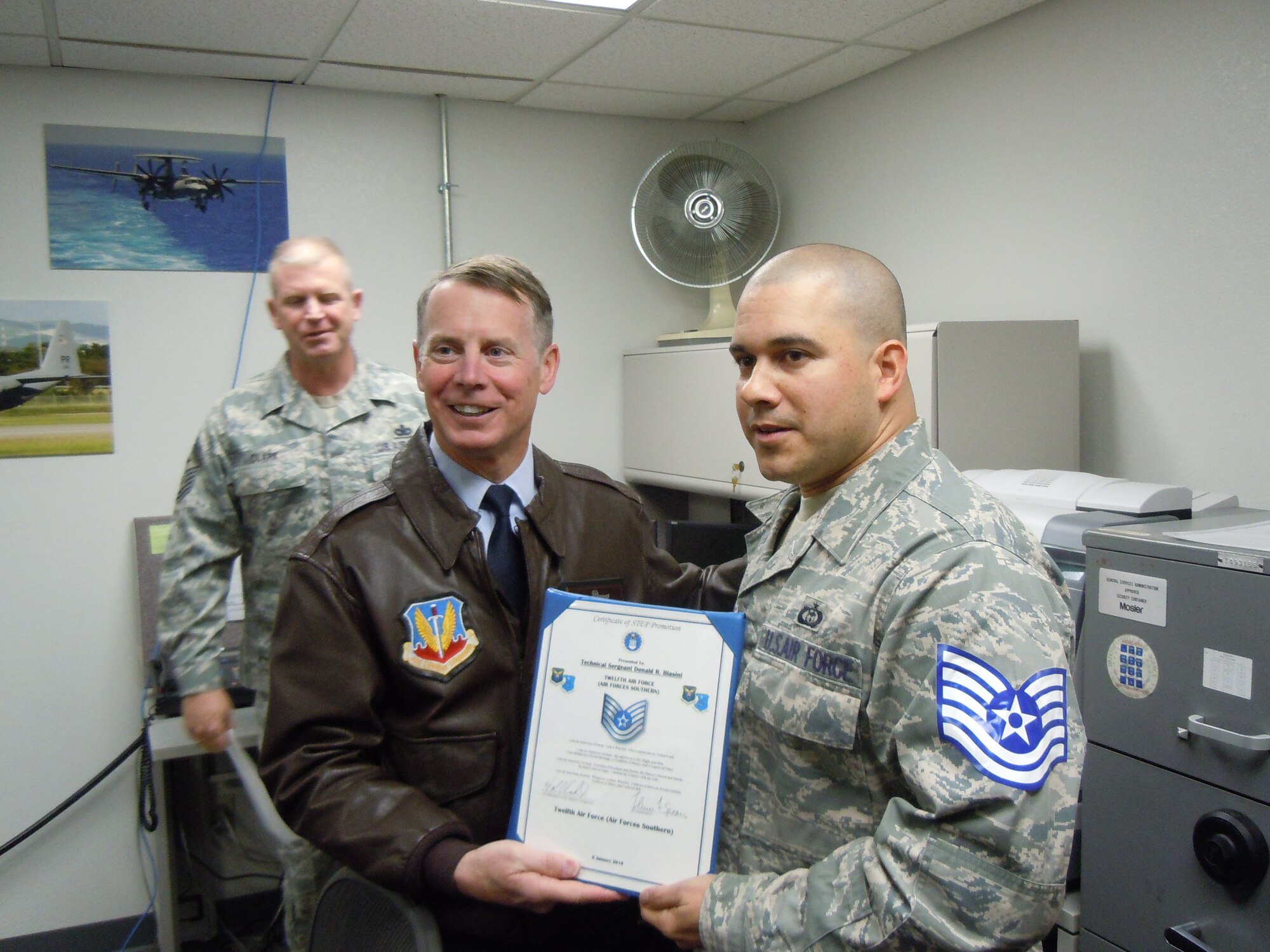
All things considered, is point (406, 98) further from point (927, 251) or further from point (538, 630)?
point (538, 630)

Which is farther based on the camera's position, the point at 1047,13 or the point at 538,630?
the point at 1047,13

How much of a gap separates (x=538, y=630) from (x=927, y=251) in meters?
2.20

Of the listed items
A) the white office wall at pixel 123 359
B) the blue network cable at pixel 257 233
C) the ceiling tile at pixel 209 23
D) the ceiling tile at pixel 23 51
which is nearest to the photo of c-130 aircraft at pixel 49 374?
the white office wall at pixel 123 359

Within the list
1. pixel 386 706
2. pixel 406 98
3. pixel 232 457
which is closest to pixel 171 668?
pixel 232 457

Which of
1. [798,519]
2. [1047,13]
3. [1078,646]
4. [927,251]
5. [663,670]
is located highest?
[1047,13]

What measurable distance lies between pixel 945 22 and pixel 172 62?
2.23 metres

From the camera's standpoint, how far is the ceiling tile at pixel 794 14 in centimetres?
246

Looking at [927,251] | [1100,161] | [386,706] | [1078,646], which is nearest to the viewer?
[386,706]

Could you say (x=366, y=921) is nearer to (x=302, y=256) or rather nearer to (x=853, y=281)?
(x=853, y=281)

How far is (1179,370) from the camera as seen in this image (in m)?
2.27

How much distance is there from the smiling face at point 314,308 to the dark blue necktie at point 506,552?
3.41ft

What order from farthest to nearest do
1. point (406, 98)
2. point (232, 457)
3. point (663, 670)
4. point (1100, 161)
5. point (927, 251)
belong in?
1. point (406, 98)
2. point (927, 251)
3. point (1100, 161)
4. point (232, 457)
5. point (663, 670)

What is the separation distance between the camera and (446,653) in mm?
1193

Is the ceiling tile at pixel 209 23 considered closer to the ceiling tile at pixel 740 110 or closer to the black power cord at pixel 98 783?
the ceiling tile at pixel 740 110
